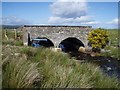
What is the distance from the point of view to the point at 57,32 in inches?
1398

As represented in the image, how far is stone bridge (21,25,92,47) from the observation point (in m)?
34.6

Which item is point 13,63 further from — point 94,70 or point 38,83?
point 94,70

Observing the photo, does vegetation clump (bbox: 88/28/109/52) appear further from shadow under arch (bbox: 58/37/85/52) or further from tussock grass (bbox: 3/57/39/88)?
tussock grass (bbox: 3/57/39/88)

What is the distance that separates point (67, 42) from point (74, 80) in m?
39.5

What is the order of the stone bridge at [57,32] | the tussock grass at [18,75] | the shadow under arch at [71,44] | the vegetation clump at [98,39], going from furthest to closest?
1. the shadow under arch at [71,44]
2. the stone bridge at [57,32]
3. the vegetation clump at [98,39]
4. the tussock grass at [18,75]

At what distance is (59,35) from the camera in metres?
35.8

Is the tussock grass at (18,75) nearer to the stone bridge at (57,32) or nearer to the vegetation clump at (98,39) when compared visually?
the vegetation clump at (98,39)

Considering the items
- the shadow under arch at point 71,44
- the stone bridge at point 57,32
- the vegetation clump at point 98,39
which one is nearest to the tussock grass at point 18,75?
the vegetation clump at point 98,39

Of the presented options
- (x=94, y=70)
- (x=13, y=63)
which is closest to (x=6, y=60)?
(x=13, y=63)

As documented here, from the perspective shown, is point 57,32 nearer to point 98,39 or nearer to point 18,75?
point 98,39

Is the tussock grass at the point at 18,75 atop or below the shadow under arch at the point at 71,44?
atop

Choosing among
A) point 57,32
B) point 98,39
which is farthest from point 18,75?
point 57,32

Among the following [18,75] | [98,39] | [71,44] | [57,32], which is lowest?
[71,44]

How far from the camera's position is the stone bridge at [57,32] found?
3456 centimetres
